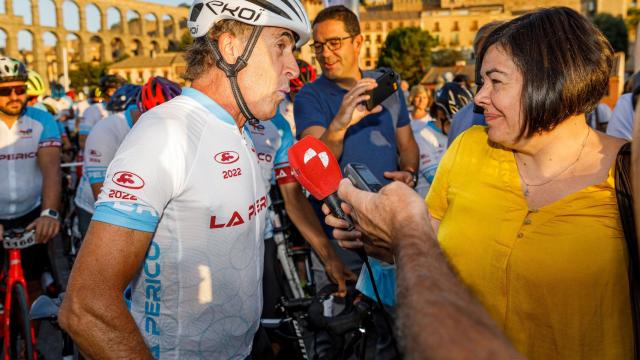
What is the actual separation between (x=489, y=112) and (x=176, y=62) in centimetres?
10283

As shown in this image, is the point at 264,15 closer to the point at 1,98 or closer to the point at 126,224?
the point at 126,224

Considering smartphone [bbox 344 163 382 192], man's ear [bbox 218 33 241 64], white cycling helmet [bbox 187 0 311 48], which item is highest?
white cycling helmet [bbox 187 0 311 48]

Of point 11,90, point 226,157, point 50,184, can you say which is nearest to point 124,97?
point 11,90

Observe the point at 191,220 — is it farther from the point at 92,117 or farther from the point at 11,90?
the point at 92,117

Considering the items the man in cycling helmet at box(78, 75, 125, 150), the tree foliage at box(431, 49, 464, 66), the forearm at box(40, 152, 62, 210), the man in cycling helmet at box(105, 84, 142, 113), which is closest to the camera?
the forearm at box(40, 152, 62, 210)

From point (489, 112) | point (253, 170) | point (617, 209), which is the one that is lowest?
point (617, 209)

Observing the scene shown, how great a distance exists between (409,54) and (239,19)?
86.8 meters

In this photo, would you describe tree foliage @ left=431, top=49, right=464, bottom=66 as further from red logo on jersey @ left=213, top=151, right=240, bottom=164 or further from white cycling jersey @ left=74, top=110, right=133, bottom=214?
red logo on jersey @ left=213, top=151, right=240, bottom=164

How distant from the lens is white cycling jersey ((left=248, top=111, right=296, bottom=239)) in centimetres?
412

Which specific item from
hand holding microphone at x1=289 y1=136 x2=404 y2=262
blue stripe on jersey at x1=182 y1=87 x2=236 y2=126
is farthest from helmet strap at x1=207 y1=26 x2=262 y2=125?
hand holding microphone at x1=289 y1=136 x2=404 y2=262

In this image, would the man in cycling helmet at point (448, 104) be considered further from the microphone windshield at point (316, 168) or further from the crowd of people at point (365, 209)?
the microphone windshield at point (316, 168)

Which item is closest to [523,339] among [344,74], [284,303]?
[284,303]

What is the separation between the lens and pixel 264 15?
2.28m

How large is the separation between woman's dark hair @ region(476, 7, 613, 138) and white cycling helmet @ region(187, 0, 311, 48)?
2.84 ft
